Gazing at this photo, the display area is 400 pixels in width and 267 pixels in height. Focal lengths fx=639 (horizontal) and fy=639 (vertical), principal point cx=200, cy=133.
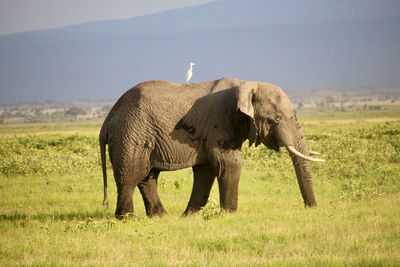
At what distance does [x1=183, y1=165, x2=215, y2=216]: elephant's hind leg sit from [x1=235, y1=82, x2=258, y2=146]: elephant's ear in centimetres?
130

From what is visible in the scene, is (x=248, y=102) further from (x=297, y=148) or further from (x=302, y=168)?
(x=302, y=168)

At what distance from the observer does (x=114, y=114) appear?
12867 mm

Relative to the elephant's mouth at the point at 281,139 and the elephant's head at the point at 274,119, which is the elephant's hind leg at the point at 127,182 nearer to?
the elephant's head at the point at 274,119

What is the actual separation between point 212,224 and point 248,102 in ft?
8.36

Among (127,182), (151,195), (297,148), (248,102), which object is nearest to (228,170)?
(248,102)

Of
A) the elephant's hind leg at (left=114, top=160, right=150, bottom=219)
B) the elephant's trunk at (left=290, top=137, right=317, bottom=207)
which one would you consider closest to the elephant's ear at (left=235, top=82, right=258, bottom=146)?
the elephant's trunk at (left=290, top=137, right=317, bottom=207)

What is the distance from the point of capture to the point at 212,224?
1154 cm

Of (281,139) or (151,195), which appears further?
(151,195)

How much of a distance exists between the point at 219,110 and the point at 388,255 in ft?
16.1

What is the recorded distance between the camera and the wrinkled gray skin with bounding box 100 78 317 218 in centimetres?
1261

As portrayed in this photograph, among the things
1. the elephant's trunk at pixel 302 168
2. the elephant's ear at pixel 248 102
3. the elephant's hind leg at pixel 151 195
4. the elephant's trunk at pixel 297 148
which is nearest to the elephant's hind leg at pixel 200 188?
the elephant's hind leg at pixel 151 195

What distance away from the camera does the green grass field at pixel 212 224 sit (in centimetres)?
938

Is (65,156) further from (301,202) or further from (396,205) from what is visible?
(396,205)

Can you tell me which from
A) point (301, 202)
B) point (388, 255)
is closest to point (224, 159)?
point (301, 202)
